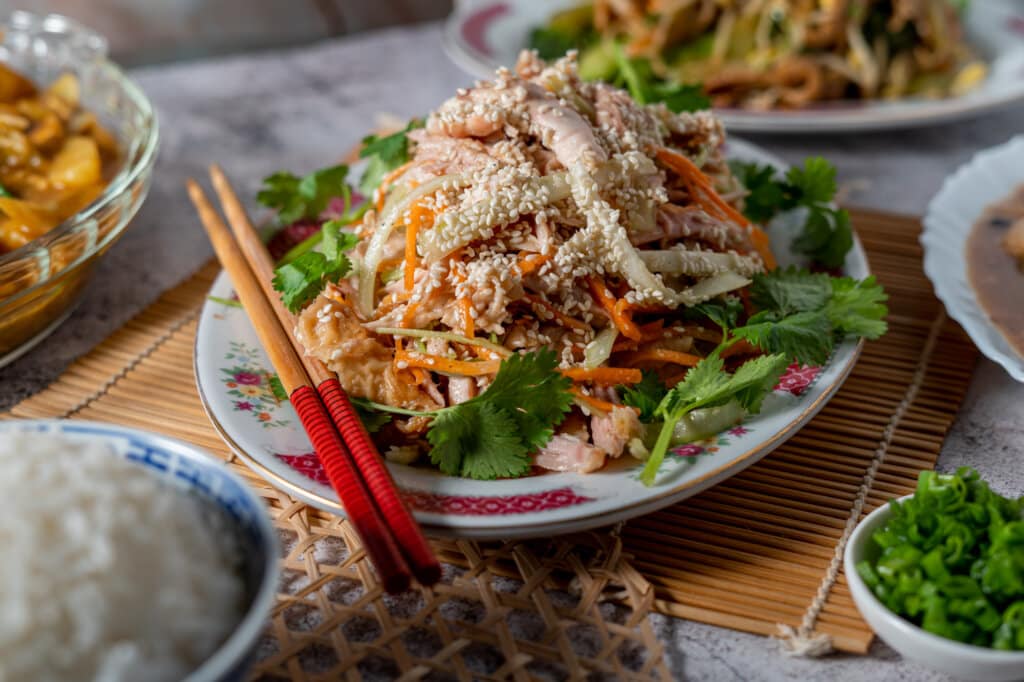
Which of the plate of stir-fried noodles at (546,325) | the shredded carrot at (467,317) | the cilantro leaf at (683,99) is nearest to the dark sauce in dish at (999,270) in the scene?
the plate of stir-fried noodles at (546,325)

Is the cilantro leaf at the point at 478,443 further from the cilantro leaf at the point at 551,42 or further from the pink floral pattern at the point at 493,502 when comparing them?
A: the cilantro leaf at the point at 551,42

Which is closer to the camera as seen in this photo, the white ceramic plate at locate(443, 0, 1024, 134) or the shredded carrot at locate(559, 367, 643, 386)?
the shredded carrot at locate(559, 367, 643, 386)

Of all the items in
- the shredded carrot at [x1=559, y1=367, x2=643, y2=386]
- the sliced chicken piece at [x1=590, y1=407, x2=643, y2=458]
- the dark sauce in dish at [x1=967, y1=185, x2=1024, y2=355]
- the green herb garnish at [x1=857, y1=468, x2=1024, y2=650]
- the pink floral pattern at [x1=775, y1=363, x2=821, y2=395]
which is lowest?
the dark sauce in dish at [x1=967, y1=185, x2=1024, y2=355]

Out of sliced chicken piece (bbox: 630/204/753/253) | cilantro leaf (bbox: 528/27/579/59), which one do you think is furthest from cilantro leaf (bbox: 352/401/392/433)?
cilantro leaf (bbox: 528/27/579/59)

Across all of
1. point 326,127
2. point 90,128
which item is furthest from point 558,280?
point 326,127

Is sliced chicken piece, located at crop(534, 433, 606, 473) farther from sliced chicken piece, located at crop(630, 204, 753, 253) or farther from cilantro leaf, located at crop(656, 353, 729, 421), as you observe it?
sliced chicken piece, located at crop(630, 204, 753, 253)

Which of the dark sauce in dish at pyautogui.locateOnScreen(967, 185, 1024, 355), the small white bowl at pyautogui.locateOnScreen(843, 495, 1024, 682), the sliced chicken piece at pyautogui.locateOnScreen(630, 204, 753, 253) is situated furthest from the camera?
the dark sauce in dish at pyautogui.locateOnScreen(967, 185, 1024, 355)
